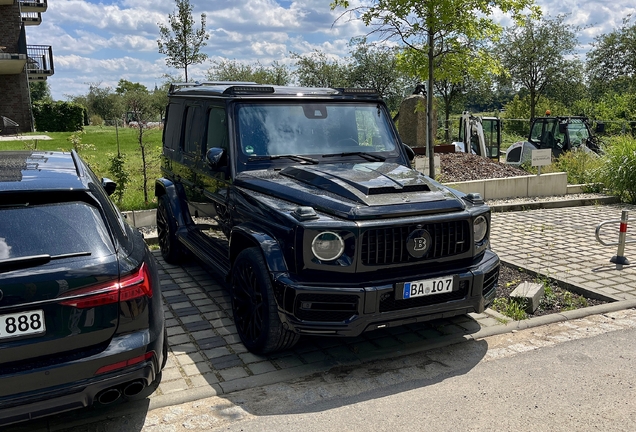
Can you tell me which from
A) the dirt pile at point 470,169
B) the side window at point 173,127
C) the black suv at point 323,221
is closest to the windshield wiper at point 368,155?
the black suv at point 323,221

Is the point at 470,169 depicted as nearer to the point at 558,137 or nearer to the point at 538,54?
the point at 558,137

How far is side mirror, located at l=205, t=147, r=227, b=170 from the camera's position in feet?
17.1

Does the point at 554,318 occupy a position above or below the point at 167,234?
below

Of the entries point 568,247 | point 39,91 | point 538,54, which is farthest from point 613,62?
point 39,91

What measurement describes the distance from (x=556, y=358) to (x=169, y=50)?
21445mm

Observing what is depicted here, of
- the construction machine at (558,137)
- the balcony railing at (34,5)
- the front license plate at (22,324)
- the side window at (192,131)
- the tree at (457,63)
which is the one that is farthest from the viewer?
the balcony railing at (34,5)

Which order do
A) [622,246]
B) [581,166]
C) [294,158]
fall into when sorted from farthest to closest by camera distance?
[581,166] < [622,246] < [294,158]

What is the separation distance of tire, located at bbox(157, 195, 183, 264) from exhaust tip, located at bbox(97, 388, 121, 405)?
140 inches

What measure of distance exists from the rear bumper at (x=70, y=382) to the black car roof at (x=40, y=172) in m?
1.01

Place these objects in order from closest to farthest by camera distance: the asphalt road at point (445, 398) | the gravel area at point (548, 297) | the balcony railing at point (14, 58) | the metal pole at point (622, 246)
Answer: the asphalt road at point (445, 398), the gravel area at point (548, 297), the metal pole at point (622, 246), the balcony railing at point (14, 58)

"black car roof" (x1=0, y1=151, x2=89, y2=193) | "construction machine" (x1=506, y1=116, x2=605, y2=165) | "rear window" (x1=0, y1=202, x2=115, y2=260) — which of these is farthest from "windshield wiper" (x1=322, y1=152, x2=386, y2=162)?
"construction machine" (x1=506, y1=116, x2=605, y2=165)

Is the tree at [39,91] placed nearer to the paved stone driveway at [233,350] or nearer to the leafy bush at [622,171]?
the leafy bush at [622,171]

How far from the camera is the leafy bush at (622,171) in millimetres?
11594

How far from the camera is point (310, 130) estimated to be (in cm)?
557
